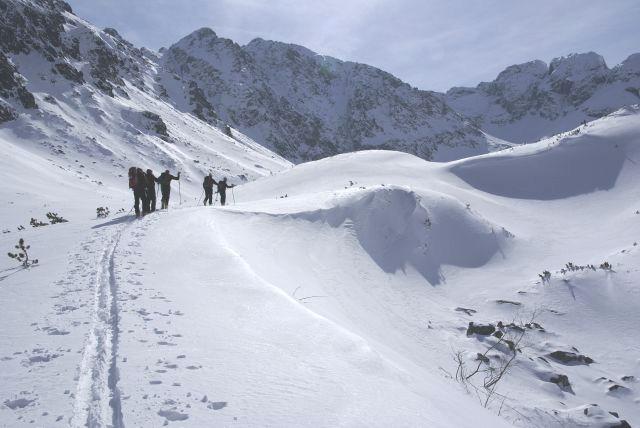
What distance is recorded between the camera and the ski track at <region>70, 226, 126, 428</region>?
3471 millimetres

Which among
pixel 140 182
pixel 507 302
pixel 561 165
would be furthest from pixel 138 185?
pixel 561 165

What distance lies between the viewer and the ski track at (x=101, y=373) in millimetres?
3471

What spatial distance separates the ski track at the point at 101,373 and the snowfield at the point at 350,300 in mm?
23

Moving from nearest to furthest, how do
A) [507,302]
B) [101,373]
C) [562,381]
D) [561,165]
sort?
1. [101,373]
2. [562,381]
3. [507,302]
4. [561,165]

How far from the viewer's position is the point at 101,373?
4129mm

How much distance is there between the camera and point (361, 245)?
1476 centimetres

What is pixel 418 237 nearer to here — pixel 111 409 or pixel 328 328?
pixel 328 328

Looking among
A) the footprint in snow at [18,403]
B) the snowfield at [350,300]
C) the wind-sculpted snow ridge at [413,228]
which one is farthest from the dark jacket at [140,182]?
the footprint in snow at [18,403]

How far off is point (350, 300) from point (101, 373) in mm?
7077

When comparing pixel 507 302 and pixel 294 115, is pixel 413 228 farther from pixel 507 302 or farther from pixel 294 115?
pixel 294 115

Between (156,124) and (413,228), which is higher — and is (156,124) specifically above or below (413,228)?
above

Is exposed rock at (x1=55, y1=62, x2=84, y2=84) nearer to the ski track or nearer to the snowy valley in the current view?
the snowy valley

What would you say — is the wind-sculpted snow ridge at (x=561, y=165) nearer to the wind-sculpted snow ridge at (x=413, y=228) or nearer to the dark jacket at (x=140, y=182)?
the wind-sculpted snow ridge at (x=413, y=228)

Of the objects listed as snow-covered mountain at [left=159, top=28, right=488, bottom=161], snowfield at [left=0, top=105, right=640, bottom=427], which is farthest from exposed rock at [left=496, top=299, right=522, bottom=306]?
snow-covered mountain at [left=159, top=28, right=488, bottom=161]
